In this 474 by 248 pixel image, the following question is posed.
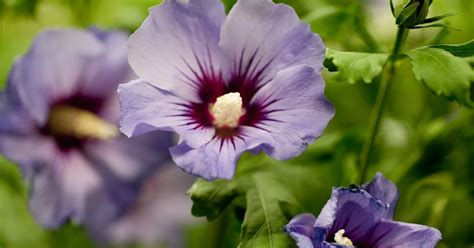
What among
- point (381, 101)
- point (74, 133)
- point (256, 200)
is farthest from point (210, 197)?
point (74, 133)

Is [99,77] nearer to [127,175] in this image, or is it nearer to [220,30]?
[127,175]

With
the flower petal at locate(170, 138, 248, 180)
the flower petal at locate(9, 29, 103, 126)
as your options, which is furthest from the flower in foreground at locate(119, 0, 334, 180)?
the flower petal at locate(9, 29, 103, 126)

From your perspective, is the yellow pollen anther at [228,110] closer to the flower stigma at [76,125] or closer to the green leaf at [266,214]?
the green leaf at [266,214]

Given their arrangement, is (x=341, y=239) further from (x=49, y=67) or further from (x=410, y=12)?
(x=49, y=67)

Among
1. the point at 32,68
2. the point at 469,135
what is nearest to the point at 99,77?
the point at 32,68

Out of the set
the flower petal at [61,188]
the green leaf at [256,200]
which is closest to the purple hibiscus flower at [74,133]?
the flower petal at [61,188]
